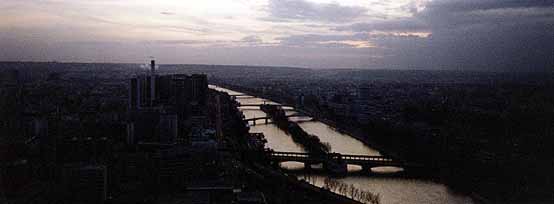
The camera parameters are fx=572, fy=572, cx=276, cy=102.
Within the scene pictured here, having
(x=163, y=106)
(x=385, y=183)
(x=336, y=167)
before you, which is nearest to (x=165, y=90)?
(x=163, y=106)

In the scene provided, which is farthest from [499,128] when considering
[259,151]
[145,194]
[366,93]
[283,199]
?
[366,93]

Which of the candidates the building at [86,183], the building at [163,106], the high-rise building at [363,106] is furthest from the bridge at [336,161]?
the high-rise building at [363,106]

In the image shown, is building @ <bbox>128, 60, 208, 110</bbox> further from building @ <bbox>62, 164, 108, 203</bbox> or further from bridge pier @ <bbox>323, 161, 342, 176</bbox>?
building @ <bbox>62, 164, 108, 203</bbox>

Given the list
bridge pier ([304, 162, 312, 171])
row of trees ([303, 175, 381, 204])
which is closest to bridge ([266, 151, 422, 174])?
bridge pier ([304, 162, 312, 171])

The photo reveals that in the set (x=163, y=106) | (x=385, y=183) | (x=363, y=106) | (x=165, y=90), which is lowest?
(x=385, y=183)

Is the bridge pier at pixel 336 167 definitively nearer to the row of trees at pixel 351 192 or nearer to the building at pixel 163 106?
the row of trees at pixel 351 192

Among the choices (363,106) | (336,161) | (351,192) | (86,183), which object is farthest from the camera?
(363,106)

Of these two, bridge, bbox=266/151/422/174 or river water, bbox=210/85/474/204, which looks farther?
bridge, bbox=266/151/422/174

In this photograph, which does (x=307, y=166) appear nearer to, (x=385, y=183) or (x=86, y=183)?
(x=385, y=183)
